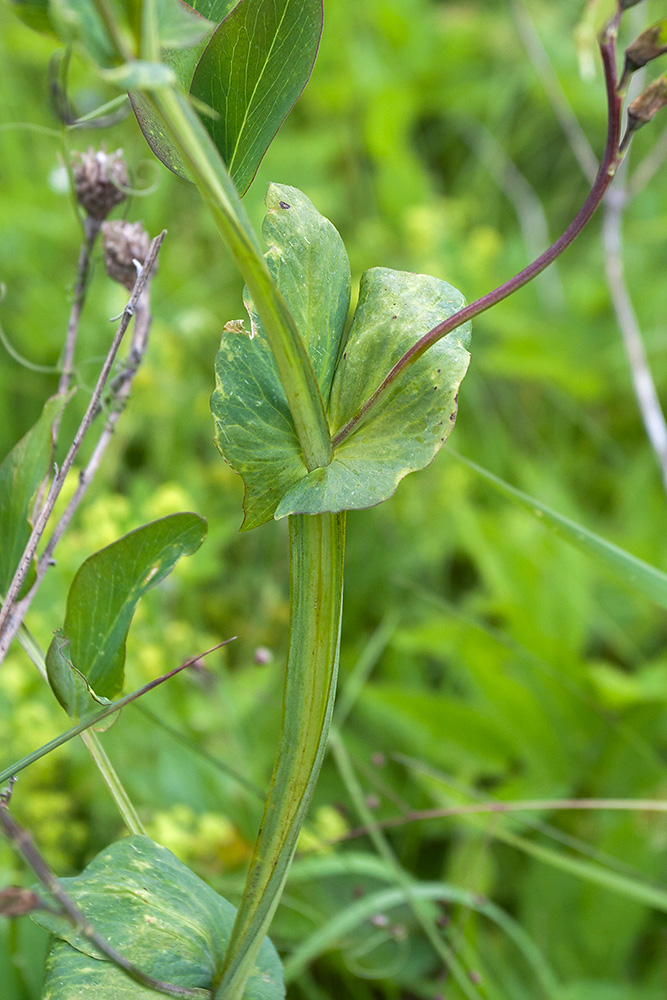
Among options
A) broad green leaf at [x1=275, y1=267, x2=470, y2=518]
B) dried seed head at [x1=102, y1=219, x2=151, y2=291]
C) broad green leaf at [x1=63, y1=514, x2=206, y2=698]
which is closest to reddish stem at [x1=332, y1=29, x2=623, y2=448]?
broad green leaf at [x1=275, y1=267, x2=470, y2=518]

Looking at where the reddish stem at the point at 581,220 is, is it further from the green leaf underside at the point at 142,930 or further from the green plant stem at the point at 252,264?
the green leaf underside at the point at 142,930

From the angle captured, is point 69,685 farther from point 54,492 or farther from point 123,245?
point 123,245

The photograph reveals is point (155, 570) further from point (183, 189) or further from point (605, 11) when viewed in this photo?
point (183, 189)

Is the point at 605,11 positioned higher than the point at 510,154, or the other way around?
the point at 605,11

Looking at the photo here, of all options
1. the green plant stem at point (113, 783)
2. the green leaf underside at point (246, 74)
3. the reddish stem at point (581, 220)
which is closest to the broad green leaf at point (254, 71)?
the green leaf underside at point (246, 74)

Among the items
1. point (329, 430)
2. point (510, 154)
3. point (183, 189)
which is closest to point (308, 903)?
point (329, 430)

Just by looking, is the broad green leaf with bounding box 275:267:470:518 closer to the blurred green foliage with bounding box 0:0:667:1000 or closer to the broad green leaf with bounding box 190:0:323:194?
the broad green leaf with bounding box 190:0:323:194
